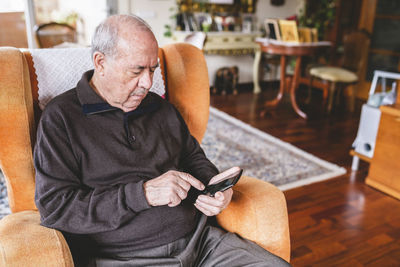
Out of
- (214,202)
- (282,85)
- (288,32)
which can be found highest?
(288,32)

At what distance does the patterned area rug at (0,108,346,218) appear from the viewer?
255 centimetres

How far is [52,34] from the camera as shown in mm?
3172

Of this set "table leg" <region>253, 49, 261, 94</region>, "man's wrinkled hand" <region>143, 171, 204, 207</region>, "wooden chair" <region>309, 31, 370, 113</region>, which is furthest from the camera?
"table leg" <region>253, 49, 261, 94</region>

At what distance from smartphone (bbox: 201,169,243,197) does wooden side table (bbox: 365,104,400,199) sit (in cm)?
166

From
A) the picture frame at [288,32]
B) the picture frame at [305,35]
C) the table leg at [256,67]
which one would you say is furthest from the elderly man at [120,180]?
the table leg at [256,67]

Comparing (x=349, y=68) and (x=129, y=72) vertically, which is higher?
(x=129, y=72)

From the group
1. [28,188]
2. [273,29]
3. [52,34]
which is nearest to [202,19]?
[273,29]

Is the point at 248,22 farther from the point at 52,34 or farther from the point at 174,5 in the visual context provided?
the point at 52,34

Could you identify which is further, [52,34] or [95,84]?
[52,34]

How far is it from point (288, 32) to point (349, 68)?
1024 millimetres

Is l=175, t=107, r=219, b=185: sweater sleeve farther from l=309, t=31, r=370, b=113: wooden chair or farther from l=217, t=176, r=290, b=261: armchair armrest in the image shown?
l=309, t=31, r=370, b=113: wooden chair

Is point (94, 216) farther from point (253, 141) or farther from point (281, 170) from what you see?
point (253, 141)

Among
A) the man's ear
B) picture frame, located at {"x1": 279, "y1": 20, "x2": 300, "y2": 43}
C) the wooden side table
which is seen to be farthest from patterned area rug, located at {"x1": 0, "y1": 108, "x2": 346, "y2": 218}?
the man's ear

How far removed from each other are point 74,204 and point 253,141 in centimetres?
240
